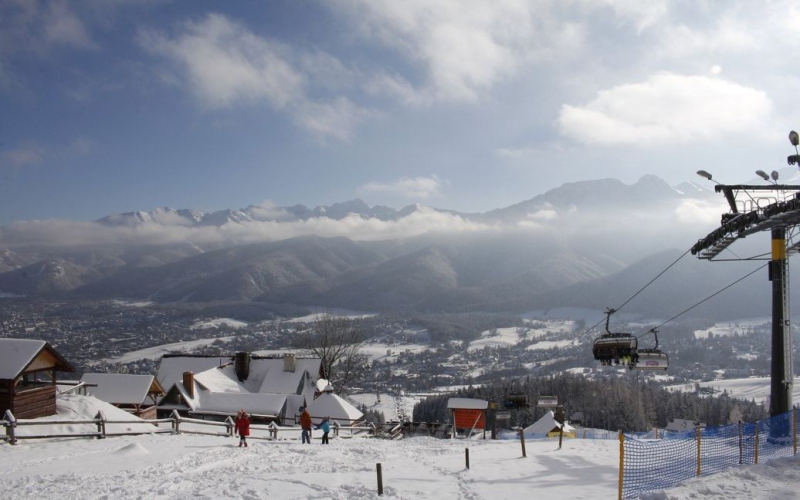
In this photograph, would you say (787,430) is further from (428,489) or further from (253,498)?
(253,498)

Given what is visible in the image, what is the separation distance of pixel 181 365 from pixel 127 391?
1118cm

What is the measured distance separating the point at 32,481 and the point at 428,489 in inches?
406

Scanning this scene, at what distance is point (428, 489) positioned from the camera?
1441cm

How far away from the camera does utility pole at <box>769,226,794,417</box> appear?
19.4 meters

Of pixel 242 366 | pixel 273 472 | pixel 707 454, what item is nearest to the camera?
pixel 273 472

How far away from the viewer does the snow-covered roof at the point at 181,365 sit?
164ft

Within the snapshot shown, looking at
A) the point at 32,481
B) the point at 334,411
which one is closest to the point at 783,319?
the point at 32,481

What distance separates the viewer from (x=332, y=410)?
135 feet

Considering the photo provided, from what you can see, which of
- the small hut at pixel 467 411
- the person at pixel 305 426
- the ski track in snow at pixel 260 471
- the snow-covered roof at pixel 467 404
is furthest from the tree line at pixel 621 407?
the ski track in snow at pixel 260 471

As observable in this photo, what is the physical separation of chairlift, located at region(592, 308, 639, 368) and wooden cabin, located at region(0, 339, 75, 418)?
26.1 m

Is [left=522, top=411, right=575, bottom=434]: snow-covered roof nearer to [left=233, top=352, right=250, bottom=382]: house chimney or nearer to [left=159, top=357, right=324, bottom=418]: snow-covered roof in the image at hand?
[left=159, top=357, right=324, bottom=418]: snow-covered roof

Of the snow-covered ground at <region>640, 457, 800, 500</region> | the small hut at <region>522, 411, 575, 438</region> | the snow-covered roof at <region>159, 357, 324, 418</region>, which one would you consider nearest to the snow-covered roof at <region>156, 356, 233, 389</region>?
the snow-covered roof at <region>159, 357, 324, 418</region>

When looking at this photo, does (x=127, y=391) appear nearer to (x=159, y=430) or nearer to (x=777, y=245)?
(x=159, y=430)

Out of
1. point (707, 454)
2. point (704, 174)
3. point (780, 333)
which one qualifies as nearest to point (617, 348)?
point (780, 333)
